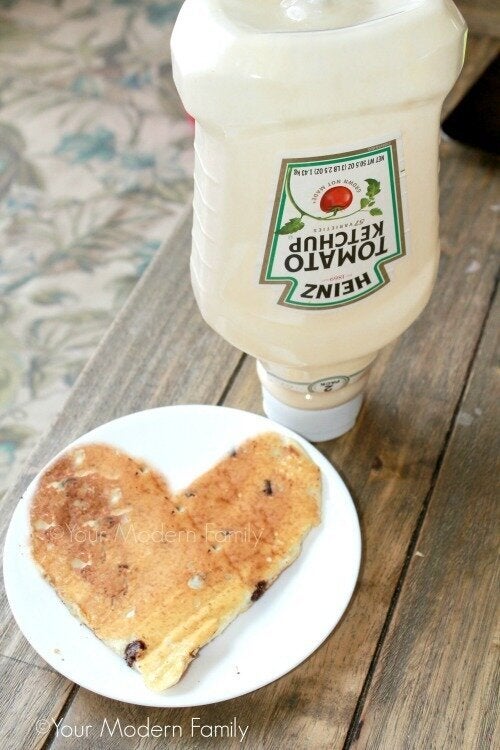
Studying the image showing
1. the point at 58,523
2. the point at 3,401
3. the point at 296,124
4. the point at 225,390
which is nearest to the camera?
the point at 296,124

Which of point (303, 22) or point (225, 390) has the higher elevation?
point (303, 22)

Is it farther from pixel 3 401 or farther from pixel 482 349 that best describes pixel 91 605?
pixel 3 401

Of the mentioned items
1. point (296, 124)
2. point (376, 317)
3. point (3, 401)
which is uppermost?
point (296, 124)

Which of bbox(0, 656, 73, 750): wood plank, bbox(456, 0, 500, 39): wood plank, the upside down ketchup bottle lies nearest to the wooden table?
bbox(0, 656, 73, 750): wood plank

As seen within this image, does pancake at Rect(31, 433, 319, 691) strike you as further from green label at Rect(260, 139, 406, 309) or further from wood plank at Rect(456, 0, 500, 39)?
wood plank at Rect(456, 0, 500, 39)

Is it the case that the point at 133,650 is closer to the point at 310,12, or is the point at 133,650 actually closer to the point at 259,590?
the point at 259,590

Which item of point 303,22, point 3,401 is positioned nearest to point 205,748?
point 303,22

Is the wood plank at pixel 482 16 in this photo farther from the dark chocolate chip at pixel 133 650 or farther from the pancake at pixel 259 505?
the dark chocolate chip at pixel 133 650

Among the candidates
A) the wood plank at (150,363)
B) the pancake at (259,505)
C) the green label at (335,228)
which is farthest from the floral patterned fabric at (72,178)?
the green label at (335,228)
